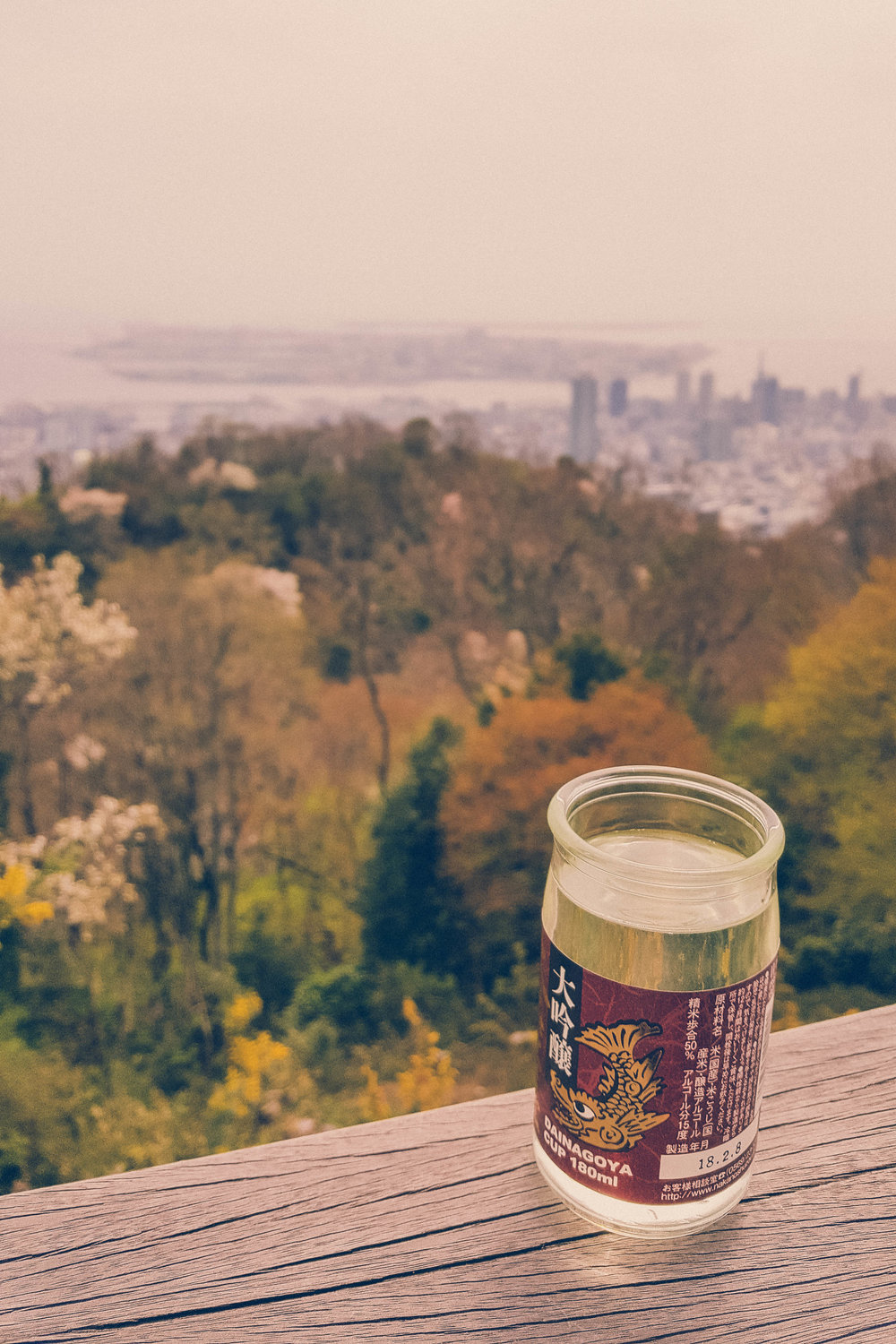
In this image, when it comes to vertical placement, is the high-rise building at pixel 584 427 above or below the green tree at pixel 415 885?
above

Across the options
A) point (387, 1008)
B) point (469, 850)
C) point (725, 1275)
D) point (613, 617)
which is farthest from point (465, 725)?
point (725, 1275)

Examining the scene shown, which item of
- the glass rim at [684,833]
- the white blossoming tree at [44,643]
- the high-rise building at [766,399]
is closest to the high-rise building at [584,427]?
A: the high-rise building at [766,399]

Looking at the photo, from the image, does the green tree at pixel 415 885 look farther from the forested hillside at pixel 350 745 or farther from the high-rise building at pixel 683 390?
the high-rise building at pixel 683 390

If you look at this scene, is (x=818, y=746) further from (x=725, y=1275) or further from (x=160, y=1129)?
(x=725, y=1275)

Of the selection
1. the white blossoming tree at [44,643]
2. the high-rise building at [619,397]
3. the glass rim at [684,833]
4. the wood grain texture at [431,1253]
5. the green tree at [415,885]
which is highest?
the high-rise building at [619,397]

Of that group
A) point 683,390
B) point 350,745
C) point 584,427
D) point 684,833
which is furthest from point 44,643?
point 684,833

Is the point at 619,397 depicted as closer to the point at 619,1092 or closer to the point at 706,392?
the point at 706,392
